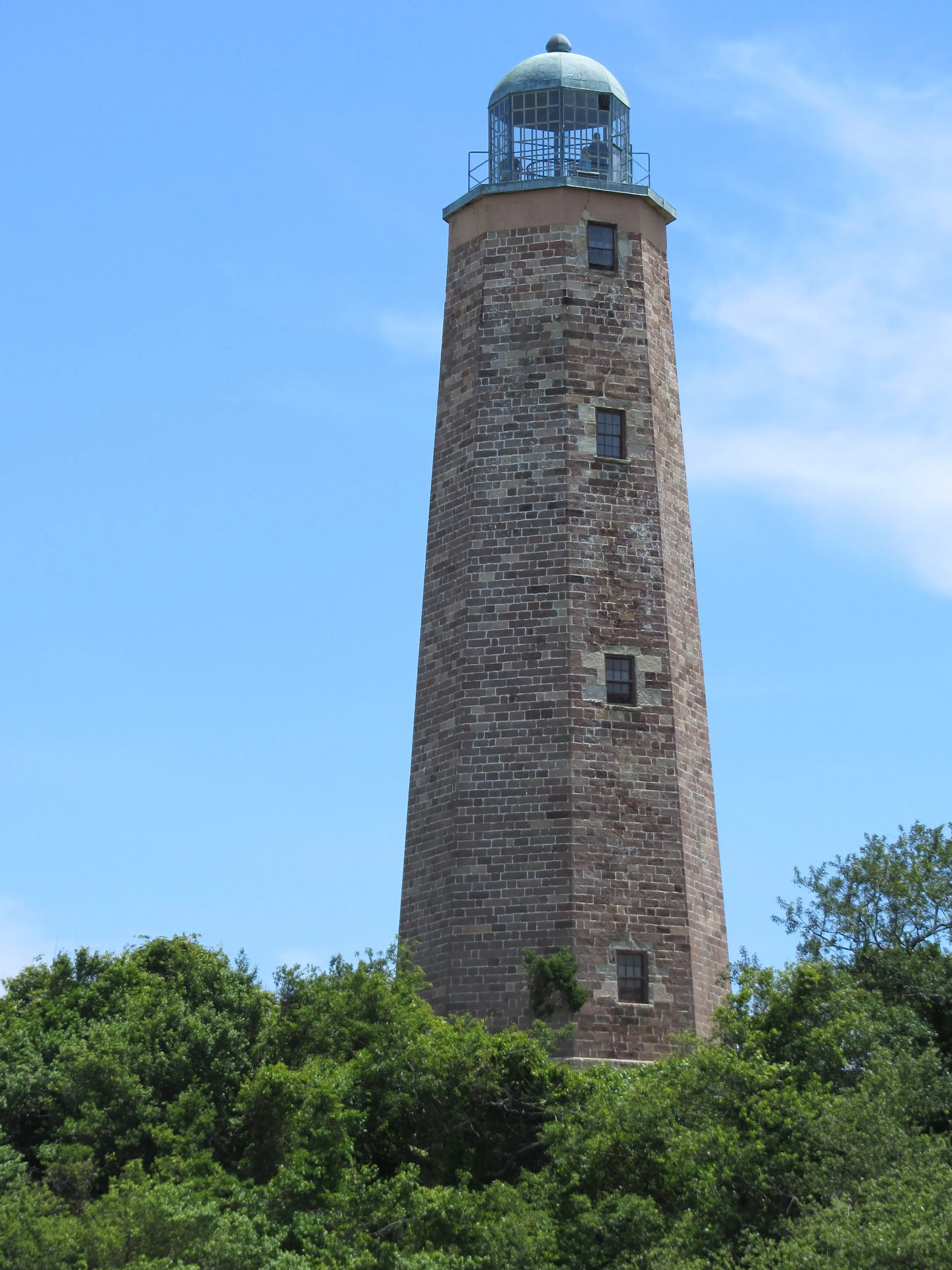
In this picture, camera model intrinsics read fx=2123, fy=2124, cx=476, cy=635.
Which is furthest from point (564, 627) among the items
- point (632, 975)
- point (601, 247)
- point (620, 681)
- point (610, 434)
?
point (601, 247)

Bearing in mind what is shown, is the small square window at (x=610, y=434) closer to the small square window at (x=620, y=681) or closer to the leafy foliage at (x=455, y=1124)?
the small square window at (x=620, y=681)

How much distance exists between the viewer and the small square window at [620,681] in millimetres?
42656

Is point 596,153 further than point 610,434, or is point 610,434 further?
point 596,153

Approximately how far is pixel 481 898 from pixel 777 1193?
450 inches

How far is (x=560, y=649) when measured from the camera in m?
42.6

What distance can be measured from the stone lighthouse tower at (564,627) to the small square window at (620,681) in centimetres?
→ 5

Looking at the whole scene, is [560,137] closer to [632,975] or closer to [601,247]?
[601,247]

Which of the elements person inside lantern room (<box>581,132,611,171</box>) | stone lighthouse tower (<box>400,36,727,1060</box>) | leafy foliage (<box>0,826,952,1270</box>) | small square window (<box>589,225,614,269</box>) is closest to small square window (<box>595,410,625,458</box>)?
stone lighthouse tower (<box>400,36,727,1060</box>)

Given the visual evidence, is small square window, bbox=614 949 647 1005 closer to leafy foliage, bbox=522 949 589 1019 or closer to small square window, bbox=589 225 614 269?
leafy foliage, bbox=522 949 589 1019

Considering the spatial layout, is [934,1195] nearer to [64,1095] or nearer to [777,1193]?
[777,1193]

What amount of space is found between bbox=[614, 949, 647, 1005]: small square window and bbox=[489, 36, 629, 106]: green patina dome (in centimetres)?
1934

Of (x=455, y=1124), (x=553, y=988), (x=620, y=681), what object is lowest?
(x=455, y=1124)

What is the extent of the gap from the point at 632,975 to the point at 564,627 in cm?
705

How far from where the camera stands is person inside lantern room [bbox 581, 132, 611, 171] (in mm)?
46781
